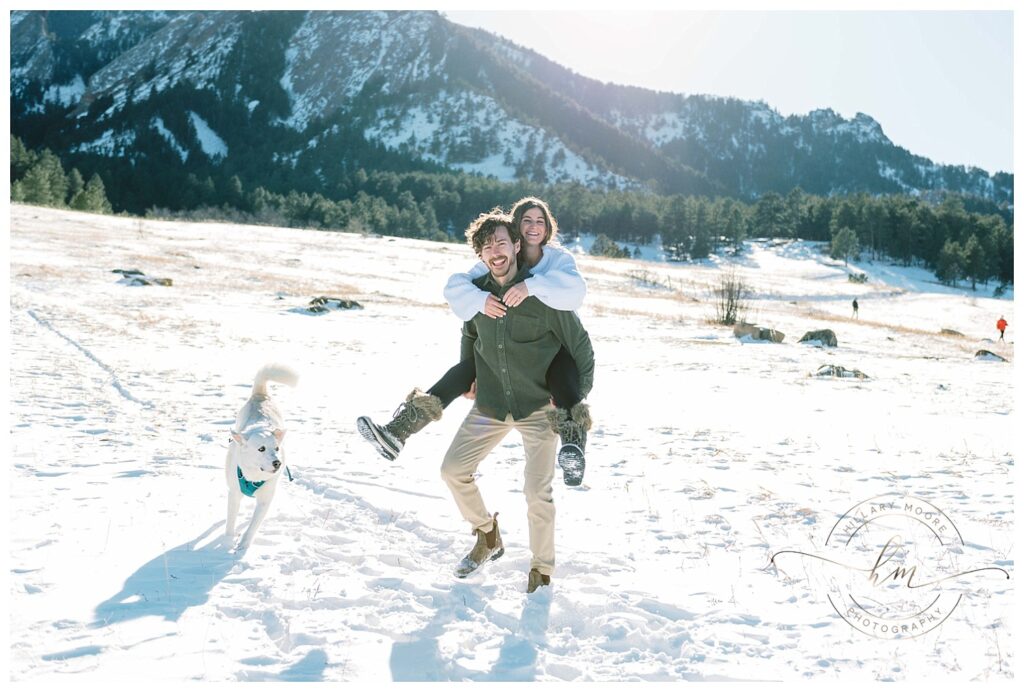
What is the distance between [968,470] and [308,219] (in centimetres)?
9208

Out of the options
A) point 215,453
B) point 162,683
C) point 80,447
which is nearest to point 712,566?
point 162,683

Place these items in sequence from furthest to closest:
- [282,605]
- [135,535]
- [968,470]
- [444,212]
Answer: [444,212]
[968,470]
[135,535]
[282,605]

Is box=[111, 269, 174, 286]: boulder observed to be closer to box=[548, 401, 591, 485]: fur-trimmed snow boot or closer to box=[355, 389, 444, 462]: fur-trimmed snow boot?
box=[355, 389, 444, 462]: fur-trimmed snow boot

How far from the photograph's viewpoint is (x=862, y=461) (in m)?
8.10

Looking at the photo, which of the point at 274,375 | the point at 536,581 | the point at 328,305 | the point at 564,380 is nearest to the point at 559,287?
the point at 564,380

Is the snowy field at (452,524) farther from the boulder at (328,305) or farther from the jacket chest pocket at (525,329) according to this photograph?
the boulder at (328,305)

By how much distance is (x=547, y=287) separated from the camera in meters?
4.22

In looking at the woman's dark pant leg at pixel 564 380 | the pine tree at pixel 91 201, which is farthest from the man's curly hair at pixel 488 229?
the pine tree at pixel 91 201

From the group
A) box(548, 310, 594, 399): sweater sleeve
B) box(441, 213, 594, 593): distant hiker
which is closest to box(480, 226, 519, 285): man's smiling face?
box(441, 213, 594, 593): distant hiker

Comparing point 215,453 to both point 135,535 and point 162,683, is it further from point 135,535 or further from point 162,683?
point 162,683

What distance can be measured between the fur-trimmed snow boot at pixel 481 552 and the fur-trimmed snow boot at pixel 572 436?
3.03 feet

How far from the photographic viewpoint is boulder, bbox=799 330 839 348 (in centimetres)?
1994

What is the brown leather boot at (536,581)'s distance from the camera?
4.58m

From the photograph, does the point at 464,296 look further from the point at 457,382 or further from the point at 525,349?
the point at 457,382
